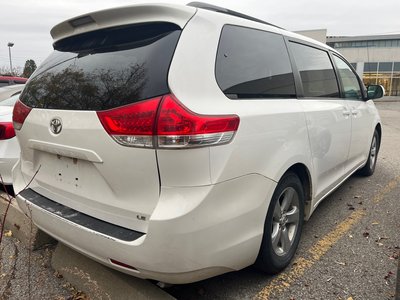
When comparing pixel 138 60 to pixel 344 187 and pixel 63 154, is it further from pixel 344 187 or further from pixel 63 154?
pixel 344 187

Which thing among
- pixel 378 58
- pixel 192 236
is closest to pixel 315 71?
pixel 192 236

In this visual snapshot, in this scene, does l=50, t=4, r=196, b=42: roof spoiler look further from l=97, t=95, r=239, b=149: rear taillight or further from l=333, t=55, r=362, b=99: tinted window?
l=333, t=55, r=362, b=99: tinted window

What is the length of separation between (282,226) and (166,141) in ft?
4.30

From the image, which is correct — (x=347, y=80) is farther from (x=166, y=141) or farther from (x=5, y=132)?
(x=5, y=132)

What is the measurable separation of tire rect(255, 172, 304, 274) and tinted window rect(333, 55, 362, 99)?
1.71 m

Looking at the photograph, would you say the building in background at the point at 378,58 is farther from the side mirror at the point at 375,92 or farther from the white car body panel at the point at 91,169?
the white car body panel at the point at 91,169

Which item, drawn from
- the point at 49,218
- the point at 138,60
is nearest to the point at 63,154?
the point at 49,218

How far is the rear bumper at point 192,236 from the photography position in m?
1.86

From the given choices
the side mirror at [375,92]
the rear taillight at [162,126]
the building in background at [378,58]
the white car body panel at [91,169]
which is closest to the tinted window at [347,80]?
the side mirror at [375,92]

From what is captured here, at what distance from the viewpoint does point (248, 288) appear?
2529 mm

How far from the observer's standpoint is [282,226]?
2.70 metres

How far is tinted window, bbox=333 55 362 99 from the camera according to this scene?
401cm

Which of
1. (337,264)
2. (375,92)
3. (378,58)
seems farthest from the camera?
(378,58)

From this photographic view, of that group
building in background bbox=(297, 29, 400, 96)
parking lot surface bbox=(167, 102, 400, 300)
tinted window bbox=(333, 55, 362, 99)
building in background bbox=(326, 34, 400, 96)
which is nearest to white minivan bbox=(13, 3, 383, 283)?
parking lot surface bbox=(167, 102, 400, 300)
